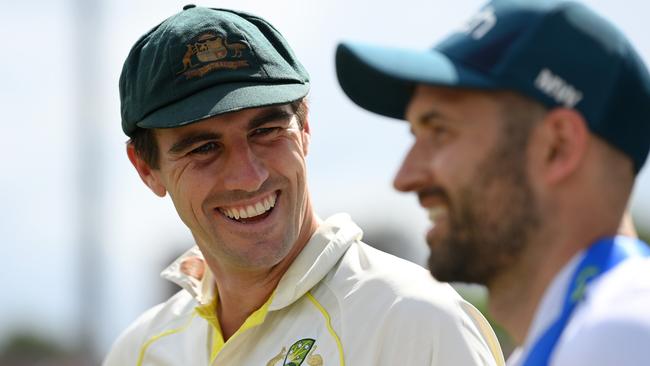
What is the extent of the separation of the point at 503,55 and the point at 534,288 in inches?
17.9

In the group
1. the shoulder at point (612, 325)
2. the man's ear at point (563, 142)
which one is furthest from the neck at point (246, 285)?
the shoulder at point (612, 325)

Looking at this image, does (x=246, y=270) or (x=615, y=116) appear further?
(x=246, y=270)

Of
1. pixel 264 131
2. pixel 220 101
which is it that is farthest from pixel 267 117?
pixel 220 101

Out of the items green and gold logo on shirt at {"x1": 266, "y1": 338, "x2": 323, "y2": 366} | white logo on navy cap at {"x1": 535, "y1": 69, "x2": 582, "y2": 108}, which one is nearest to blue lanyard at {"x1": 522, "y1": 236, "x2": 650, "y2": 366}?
white logo on navy cap at {"x1": 535, "y1": 69, "x2": 582, "y2": 108}

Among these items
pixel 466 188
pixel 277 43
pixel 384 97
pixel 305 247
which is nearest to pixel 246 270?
pixel 305 247

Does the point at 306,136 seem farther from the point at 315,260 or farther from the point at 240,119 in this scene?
the point at 315,260

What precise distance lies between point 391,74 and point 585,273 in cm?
55

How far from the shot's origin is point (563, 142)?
2523 millimetres

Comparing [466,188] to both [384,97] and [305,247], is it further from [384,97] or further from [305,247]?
[305,247]

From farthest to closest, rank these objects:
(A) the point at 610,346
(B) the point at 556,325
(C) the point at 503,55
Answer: (C) the point at 503,55, (B) the point at 556,325, (A) the point at 610,346

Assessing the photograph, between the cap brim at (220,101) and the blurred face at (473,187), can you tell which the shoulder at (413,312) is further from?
the blurred face at (473,187)

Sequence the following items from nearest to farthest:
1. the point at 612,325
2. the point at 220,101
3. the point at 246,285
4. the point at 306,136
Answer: the point at 612,325 → the point at 220,101 → the point at 246,285 → the point at 306,136

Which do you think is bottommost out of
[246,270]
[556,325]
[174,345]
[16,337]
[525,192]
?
[16,337]

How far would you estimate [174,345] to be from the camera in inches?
175
